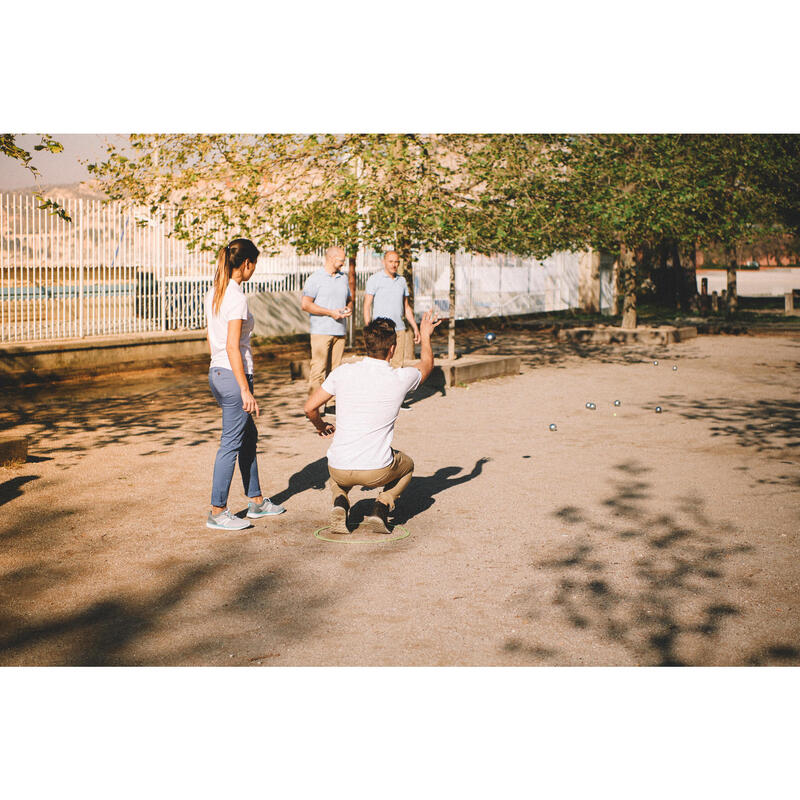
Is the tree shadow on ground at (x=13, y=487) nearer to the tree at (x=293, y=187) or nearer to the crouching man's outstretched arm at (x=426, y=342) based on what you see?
the crouching man's outstretched arm at (x=426, y=342)

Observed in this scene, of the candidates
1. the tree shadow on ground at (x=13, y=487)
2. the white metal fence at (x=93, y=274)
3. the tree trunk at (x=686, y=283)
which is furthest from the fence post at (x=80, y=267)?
the tree trunk at (x=686, y=283)

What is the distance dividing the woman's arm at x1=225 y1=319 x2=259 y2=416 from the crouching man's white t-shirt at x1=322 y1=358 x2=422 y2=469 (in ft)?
1.68

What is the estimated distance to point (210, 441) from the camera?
31.8 feet

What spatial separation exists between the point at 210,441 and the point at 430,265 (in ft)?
56.6

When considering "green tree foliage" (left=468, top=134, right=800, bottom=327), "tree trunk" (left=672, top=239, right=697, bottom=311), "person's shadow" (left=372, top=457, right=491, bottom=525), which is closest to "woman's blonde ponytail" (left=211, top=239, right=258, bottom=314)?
"person's shadow" (left=372, top=457, right=491, bottom=525)

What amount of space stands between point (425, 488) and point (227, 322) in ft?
7.48

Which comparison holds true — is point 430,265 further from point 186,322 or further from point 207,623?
point 207,623

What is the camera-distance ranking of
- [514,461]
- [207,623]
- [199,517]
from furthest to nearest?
[514,461]
[199,517]
[207,623]

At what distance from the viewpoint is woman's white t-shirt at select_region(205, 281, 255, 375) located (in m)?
6.26

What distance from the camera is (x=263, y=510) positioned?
6.78 meters

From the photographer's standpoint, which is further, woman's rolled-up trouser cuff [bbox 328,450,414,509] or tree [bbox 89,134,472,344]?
tree [bbox 89,134,472,344]

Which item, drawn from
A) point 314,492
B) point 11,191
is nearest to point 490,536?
point 314,492

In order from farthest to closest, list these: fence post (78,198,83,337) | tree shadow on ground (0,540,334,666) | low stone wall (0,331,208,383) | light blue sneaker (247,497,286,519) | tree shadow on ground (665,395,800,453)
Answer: fence post (78,198,83,337) → low stone wall (0,331,208,383) → tree shadow on ground (665,395,800,453) → light blue sneaker (247,497,286,519) → tree shadow on ground (0,540,334,666)

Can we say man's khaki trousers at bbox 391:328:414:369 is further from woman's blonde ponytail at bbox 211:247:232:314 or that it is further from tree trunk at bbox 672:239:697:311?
tree trunk at bbox 672:239:697:311
